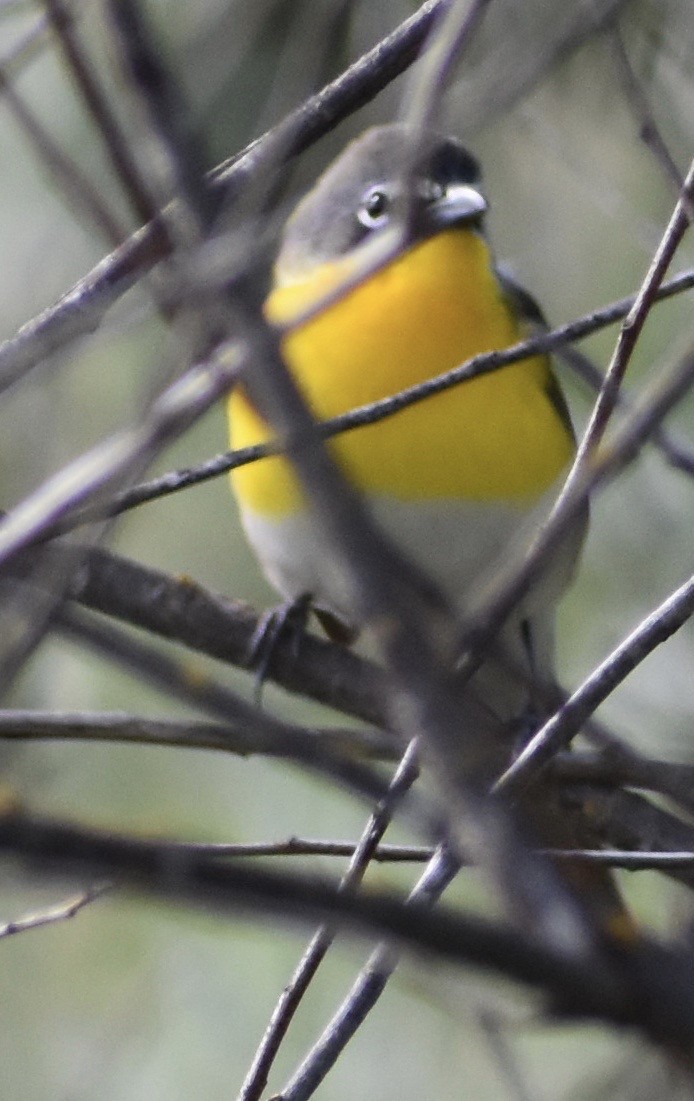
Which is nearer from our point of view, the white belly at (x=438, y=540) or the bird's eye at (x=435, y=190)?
the white belly at (x=438, y=540)

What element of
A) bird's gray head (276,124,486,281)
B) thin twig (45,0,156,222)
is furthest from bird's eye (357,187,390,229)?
thin twig (45,0,156,222)

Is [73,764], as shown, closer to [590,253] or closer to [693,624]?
[590,253]

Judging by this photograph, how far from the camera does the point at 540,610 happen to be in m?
3.50

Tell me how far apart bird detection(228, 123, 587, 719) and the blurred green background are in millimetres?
450

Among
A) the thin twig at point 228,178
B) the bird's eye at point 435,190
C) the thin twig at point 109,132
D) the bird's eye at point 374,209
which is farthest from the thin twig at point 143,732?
the bird's eye at point 374,209

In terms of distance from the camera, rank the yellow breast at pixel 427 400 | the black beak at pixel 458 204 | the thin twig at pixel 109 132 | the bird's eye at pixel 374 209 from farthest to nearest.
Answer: the bird's eye at pixel 374 209 < the black beak at pixel 458 204 < the yellow breast at pixel 427 400 < the thin twig at pixel 109 132

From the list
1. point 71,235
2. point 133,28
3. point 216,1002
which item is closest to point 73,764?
point 216,1002

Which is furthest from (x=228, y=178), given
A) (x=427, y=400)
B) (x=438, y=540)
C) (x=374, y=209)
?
(x=374, y=209)

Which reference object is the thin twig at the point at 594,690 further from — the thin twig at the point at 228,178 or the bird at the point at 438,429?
the bird at the point at 438,429

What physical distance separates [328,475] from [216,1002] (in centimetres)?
447

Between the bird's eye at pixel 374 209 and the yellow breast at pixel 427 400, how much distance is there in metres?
0.16

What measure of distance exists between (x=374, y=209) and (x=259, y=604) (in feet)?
6.63

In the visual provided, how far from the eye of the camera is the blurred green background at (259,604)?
420 centimetres

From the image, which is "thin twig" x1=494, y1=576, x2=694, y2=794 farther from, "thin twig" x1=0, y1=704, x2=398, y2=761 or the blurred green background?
the blurred green background
